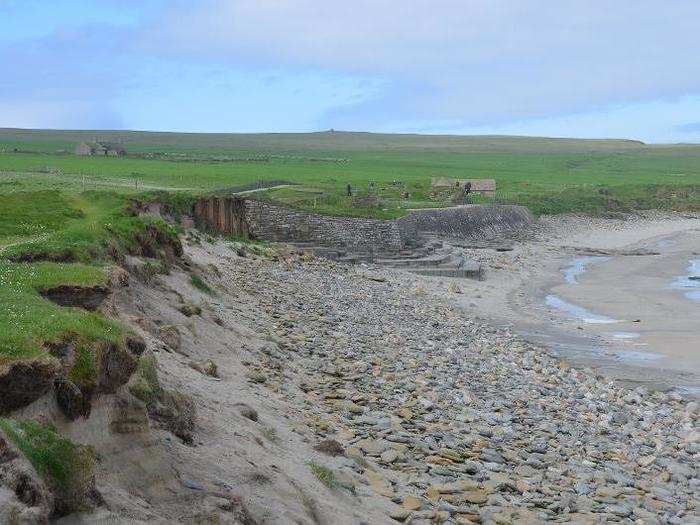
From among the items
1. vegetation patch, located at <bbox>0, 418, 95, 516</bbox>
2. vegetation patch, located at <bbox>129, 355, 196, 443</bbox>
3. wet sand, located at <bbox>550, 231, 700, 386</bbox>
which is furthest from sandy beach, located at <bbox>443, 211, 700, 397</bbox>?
vegetation patch, located at <bbox>0, 418, 95, 516</bbox>

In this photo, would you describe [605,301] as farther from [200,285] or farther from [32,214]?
[32,214]

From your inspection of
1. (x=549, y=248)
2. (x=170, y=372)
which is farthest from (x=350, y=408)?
(x=549, y=248)

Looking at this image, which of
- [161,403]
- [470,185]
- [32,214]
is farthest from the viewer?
[470,185]

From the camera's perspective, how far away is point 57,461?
7168 millimetres

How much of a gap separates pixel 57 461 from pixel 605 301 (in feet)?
112

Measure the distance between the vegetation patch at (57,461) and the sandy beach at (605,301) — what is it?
1702cm

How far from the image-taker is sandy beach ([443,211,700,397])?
24.9 meters

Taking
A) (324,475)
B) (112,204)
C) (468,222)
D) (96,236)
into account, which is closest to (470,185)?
(468,222)

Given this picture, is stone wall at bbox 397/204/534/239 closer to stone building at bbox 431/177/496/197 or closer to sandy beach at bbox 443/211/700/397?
sandy beach at bbox 443/211/700/397

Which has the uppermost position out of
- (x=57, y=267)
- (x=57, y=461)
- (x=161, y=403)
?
(x=57, y=267)

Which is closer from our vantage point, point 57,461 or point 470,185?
point 57,461

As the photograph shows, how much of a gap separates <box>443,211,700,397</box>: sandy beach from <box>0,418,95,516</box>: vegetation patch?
1702 centimetres

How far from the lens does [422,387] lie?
17.3 meters

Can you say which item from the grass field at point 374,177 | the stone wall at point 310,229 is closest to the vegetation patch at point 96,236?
the grass field at point 374,177
